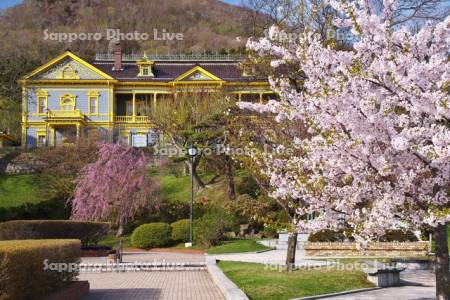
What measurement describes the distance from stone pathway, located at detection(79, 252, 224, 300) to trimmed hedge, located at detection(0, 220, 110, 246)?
5400mm

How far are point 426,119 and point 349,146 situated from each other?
116cm

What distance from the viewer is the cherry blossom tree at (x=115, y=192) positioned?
1262 inches

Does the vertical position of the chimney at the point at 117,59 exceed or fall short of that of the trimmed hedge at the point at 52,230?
it exceeds it

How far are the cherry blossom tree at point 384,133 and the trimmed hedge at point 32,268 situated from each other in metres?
4.39

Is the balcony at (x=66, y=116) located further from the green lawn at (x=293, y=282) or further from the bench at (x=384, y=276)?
the bench at (x=384, y=276)

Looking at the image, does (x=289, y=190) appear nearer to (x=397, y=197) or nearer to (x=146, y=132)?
(x=397, y=197)

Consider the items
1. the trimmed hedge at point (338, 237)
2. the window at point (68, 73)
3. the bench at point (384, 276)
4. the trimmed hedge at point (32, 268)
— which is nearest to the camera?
the trimmed hedge at point (32, 268)

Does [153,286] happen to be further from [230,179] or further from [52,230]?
[230,179]

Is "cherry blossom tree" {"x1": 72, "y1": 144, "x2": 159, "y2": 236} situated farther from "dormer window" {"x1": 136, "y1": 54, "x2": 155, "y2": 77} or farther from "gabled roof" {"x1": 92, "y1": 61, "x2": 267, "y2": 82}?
"dormer window" {"x1": 136, "y1": 54, "x2": 155, "y2": 77}

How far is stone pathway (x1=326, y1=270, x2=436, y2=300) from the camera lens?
12.2 metres

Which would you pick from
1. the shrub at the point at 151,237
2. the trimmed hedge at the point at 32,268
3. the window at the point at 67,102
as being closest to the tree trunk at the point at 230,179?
the shrub at the point at 151,237

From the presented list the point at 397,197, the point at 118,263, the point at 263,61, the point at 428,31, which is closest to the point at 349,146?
the point at 397,197

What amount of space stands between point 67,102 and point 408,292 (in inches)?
1937

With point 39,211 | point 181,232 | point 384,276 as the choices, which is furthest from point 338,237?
point 39,211
